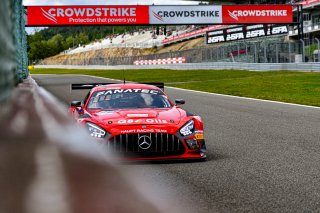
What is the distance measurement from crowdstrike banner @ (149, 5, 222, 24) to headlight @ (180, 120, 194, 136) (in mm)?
40344

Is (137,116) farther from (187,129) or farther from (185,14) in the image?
(185,14)

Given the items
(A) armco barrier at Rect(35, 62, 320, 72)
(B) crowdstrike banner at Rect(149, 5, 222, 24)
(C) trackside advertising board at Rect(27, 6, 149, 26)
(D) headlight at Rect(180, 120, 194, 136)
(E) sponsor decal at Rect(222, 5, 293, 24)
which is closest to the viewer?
(D) headlight at Rect(180, 120, 194, 136)

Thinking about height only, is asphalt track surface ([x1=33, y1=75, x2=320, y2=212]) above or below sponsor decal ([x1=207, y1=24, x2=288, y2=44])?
below

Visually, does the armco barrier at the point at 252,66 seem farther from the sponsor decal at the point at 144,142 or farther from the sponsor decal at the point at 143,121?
the sponsor decal at the point at 144,142

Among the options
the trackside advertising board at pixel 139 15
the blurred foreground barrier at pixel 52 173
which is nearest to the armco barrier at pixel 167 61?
the trackside advertising board at pixel 139 15

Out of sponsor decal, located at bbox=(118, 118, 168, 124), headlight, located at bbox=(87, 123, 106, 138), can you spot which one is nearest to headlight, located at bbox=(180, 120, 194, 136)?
sponsor decal, located at bbox=(118, 118, 168, 124)

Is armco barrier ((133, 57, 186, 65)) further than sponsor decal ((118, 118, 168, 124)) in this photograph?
Yes

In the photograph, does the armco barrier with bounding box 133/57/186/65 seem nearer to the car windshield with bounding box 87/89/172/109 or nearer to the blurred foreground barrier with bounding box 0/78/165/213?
the car windshield with bounding box 87/89/172/109

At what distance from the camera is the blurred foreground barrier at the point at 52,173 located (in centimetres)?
193

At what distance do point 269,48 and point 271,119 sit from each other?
90.2 ft

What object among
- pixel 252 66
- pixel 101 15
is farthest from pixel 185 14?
pixel 252 66

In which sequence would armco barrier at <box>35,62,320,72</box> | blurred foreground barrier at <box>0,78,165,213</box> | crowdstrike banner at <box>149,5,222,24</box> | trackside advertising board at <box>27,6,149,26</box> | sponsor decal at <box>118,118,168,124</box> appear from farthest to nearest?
1. crowdstrike banner at <box>149,5,222,24</box>
2. trackside advertising board at <box>27,6,149,26</box>
3. armco barrier at <box>35,62,320,72</box>
4. sponsor decal at <box>118,118,168,124</box>
5. blurred foreground barrier at <box>0,78,165,213</box>

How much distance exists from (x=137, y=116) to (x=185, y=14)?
136ft

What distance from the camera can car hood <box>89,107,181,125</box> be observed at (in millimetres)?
6762
